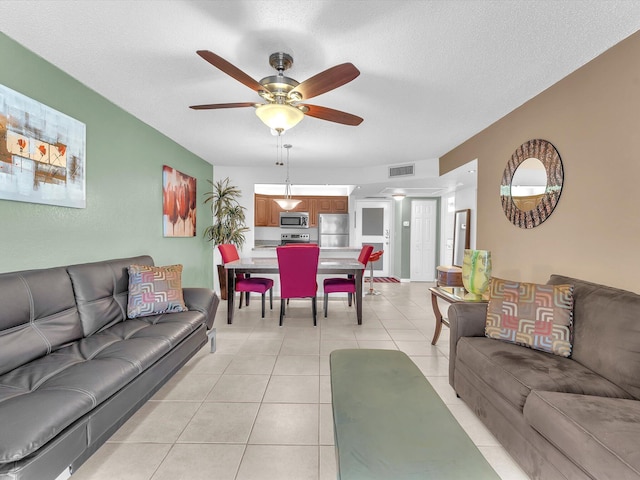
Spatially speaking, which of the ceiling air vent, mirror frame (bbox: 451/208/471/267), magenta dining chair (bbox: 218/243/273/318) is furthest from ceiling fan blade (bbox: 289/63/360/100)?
mirror frame (bbox: 451/208/471/267)

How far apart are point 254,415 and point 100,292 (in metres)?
Result: 1.46

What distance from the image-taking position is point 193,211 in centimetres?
463

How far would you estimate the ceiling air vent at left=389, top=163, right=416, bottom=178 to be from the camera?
520cm

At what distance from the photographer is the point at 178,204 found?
4.15 meters

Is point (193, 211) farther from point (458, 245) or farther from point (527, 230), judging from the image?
point (458, 245)

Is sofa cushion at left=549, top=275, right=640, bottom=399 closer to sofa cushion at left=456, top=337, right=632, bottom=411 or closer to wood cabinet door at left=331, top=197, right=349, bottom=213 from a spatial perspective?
sofa cushion at left=456, top=337, right=632, bottom=411

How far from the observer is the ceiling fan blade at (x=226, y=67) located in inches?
62.1

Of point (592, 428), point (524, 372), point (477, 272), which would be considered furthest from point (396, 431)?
point (477, 272)

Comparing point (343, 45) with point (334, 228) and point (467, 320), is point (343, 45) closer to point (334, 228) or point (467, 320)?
point (467, 320)

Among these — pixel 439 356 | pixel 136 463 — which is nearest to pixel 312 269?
pixel 439 356

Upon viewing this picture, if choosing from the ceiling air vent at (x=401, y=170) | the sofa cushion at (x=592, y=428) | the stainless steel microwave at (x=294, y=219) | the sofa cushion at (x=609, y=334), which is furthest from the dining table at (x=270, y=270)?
the stainless steel microwave at (x=294, y=219)

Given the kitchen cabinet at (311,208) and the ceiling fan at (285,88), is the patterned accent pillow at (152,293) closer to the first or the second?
the ceiling fan at (285,88)

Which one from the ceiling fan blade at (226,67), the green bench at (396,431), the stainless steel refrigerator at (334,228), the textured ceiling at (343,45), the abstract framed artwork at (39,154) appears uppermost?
the textured ceiling at (343,45)

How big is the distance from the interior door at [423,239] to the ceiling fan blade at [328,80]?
584 cm
